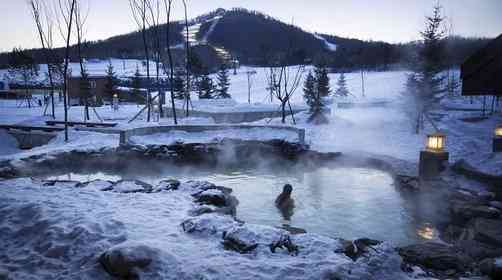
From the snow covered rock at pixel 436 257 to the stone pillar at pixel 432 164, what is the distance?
3.58m

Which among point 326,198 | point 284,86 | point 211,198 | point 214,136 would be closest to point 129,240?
point 211,198

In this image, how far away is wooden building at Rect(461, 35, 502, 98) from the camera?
307 inches

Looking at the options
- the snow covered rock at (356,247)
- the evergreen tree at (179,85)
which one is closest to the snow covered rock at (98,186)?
the snow covered rock at (356,247)

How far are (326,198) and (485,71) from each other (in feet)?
15.8

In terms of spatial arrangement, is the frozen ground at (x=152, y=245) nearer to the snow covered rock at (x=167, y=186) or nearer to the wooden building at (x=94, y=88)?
the snow covered rock at (x=167, y=186)

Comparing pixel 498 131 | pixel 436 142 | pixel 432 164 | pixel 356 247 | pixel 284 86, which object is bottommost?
pixel 356 247

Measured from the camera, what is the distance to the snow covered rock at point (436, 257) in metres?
4.31

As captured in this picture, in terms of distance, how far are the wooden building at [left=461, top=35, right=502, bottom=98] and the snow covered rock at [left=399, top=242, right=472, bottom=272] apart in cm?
517

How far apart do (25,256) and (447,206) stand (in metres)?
7.17

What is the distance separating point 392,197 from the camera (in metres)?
8.05

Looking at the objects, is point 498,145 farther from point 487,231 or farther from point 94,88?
point 94,88

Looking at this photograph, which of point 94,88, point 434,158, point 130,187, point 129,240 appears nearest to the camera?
point 129,240

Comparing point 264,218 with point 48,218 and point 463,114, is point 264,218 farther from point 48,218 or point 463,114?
point 463,114

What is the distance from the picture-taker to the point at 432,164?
7.94 meters
